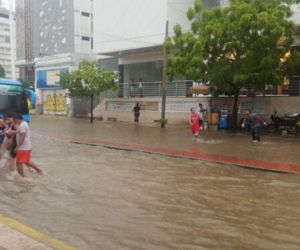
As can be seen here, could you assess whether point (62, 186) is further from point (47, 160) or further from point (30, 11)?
point (30, 11)

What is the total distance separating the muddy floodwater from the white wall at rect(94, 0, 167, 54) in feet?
71.9

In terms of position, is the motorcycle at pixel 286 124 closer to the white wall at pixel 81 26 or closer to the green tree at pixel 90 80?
the green tree at pixel 90 80

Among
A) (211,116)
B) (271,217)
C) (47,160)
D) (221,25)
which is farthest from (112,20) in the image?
(271,217)

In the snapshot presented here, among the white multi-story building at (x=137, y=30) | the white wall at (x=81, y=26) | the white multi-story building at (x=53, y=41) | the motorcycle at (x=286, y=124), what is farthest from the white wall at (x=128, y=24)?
the motorcycle at (x=286, y=124)

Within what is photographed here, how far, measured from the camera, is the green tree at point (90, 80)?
1423 inches

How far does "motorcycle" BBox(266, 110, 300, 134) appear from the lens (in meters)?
24.4

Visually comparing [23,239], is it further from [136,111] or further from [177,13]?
[177,13]

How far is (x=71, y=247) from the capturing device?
236 inches

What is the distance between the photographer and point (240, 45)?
23250 millimetres

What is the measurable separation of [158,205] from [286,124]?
1764 cm

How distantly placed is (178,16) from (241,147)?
18.2 metres

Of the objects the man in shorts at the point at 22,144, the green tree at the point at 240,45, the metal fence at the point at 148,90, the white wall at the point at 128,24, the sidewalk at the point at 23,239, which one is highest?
the white wall at the point at 128,24

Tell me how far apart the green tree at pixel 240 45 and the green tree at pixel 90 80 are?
12447 mm

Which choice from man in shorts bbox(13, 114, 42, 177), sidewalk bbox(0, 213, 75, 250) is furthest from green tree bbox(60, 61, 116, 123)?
sidewalk bbox(0, 213, 75, 250)
